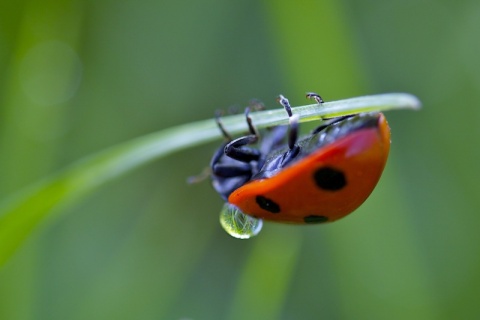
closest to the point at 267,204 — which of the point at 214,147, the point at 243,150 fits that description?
the point at 243,150

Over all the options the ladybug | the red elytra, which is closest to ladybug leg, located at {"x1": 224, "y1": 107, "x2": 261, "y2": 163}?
the ladybug

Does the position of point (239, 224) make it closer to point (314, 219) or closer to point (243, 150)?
point (314, 219)

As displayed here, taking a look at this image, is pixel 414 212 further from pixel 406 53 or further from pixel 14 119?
pixel 14 119

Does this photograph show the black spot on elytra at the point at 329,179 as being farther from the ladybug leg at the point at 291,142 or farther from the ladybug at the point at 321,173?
the ladybug leg at the point at 291,142

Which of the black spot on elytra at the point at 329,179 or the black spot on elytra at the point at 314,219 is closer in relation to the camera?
the black spot on elytra at the point at 329,179

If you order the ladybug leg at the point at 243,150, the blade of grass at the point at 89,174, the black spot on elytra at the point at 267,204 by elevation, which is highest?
the ladybug leg at the point at 243,150

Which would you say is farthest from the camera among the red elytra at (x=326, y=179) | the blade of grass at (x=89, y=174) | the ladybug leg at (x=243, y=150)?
the ladybug leg at (x=243, y=150)

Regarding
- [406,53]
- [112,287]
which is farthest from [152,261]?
[406,53]

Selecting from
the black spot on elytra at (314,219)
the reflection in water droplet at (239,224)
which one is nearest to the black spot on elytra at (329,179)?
the black spot on elytra at (314,219)

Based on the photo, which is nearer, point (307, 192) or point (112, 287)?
point (307, 192)
